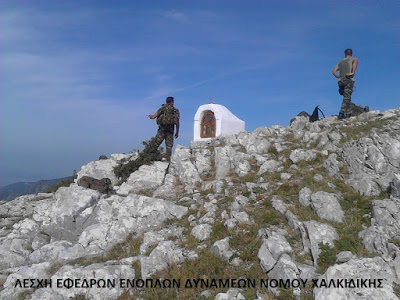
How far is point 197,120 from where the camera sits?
808 inches

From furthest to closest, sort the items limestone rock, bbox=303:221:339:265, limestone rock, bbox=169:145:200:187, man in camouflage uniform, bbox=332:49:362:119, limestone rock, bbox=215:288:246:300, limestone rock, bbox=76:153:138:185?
limestone rock, bbox=76:153:138:185 < man in camouflage uniform, bbox=332:49:362:119 < limestone rock, bbox=169:145:200:187 < limestone rock, bbox=303:221:339:265 < limestone rock, bbox=215:288:246:300

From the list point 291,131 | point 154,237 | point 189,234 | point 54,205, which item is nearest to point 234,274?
point 189,234

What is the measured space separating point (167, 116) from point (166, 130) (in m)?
1.02

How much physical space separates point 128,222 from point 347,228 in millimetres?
8110

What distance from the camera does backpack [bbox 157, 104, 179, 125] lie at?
16.6m

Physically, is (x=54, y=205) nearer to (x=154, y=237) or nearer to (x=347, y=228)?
(x=154, y=237)

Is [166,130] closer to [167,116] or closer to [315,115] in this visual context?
[167,116]

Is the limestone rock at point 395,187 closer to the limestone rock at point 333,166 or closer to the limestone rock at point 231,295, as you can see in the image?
the limestone rock at point 333,166

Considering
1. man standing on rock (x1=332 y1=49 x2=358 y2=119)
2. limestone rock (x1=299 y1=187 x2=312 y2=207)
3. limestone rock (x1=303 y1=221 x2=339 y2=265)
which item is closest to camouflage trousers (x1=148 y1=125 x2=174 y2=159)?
limestone rock (x1=299 y1=187 x2=312 y2=207)

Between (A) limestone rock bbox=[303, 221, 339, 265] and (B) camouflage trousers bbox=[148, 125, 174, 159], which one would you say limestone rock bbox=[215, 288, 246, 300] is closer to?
(A) limestone rock bbox=[303, 221, 339, 265]

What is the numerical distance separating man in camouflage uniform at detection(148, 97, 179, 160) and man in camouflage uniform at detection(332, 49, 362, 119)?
10.8 m

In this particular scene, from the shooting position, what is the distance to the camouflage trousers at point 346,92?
58.1 feet

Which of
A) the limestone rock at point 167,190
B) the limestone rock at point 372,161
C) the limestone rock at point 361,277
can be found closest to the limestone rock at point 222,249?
the limestone rock at point 361,277

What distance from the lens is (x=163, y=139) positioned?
57.5ft
